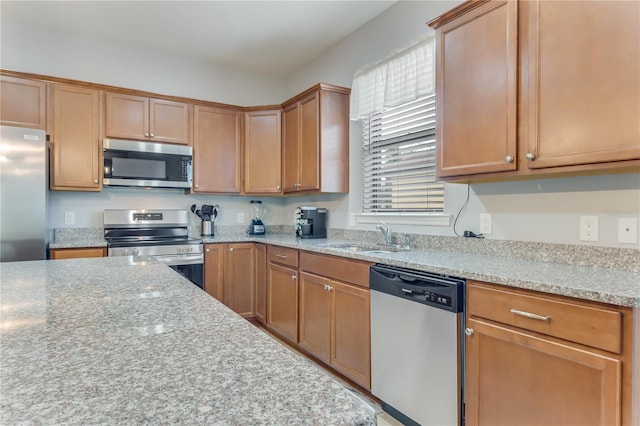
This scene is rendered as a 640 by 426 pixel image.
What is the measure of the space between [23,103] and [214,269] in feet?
6.77

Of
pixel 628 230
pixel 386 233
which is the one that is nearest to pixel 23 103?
pixel 386 233

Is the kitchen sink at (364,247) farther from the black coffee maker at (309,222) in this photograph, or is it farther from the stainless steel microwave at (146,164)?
the stainless steel microwave at (146,164)

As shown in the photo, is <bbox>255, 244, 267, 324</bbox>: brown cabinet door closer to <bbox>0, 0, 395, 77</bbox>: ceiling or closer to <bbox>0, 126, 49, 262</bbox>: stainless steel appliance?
<bbox>0, 126, 49, 262</bbox>: stainless steel appliance

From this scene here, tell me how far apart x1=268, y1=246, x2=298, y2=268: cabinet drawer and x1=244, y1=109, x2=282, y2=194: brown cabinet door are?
0.81m

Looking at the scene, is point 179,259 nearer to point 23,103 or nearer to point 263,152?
point 263,152

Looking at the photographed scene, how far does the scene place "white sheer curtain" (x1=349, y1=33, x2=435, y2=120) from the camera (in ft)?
8.11

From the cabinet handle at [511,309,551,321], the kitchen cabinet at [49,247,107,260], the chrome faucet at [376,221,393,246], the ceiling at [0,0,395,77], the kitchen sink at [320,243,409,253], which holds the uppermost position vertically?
the ceiling at [0,0,395,77]

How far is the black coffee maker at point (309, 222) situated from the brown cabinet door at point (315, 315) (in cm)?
68

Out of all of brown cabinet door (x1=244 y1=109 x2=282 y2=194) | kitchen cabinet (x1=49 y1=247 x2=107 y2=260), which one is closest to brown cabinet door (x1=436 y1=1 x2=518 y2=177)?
brown cabinet door (x1=244 y1=109 x2=282 y2=194)

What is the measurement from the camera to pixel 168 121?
11.7 ft

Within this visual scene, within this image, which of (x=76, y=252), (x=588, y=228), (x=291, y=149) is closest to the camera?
(x=588, y=228)

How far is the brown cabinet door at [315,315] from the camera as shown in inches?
99.1

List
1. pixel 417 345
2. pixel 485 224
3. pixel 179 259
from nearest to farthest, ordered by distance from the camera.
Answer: pixel 417 345, pixel 485 224, pixel 179 259

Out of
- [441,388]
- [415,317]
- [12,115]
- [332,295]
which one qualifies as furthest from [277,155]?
[441,388]
